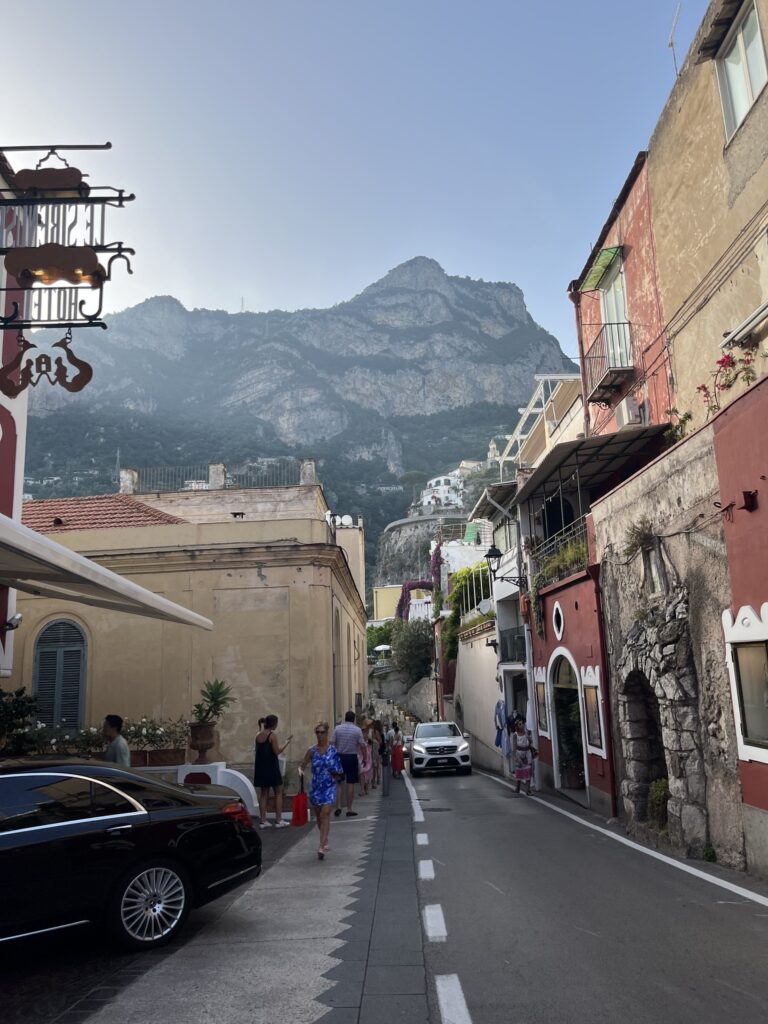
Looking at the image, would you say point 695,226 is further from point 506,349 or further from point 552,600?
point 506,349

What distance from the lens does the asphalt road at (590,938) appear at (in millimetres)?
4430

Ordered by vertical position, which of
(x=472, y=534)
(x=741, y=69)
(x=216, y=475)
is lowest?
(x=216, y=475)

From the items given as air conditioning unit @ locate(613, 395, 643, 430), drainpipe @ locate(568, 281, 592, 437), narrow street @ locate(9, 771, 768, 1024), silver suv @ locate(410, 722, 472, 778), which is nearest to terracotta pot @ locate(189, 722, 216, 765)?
narrow street @ locate(9, 771, 768, 1024)

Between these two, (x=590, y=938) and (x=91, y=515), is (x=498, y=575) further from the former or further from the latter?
(x=590, y=938)

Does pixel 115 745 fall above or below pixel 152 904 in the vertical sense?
above

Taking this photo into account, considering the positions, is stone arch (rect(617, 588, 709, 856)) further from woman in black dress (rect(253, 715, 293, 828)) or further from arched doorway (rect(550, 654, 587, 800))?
woman in black dress (rect(253, 715, 293, 828))

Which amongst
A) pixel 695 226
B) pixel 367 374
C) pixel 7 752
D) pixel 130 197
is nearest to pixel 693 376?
pixel 695 226

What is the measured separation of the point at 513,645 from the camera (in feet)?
77.3

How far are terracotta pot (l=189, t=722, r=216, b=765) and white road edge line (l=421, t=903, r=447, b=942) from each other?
22.3 ft

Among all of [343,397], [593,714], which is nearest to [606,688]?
[593,714]

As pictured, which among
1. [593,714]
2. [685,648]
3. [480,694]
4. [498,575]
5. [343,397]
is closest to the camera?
[685,648]

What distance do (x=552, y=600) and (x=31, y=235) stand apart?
505 inches

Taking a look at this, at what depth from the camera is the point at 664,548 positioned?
1065 centimetres

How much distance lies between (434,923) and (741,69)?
12.5m
